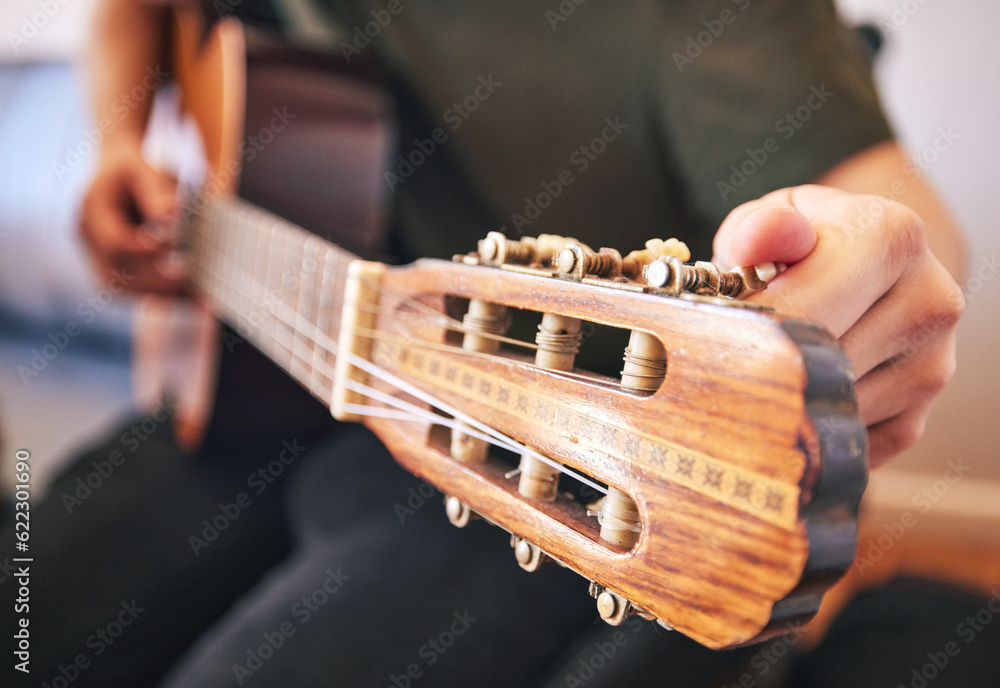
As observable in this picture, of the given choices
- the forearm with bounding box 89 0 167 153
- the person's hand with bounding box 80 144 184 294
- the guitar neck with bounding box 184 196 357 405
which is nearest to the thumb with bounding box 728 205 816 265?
the guitar neck with bounding box 184 196 357 405

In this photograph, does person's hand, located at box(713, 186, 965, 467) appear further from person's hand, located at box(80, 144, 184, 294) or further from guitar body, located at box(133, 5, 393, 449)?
person's hand, located at box(80, 144, 184, 294)

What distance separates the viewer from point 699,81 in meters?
0.60

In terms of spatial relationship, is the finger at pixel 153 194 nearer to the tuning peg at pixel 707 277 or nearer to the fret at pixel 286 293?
the fret at pixel 286 293

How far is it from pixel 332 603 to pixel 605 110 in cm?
66

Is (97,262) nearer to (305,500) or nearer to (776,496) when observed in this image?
(305,500)

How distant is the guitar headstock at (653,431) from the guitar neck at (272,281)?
18 cm

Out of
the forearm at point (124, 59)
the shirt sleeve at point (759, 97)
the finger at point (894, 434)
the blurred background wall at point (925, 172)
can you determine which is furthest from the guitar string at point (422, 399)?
the forearm at point (124, 59)

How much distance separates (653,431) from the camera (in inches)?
11.6

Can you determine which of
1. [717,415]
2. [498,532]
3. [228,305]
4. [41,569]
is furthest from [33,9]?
[717,415]

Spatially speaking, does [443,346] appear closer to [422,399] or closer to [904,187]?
[422,399]

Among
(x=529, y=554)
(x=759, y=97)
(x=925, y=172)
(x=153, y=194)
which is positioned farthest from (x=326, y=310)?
(x=925, y=172)

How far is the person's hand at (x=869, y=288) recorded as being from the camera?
1.03 feet

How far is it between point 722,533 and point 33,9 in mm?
2689

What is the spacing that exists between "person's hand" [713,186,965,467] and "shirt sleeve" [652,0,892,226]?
12cm
